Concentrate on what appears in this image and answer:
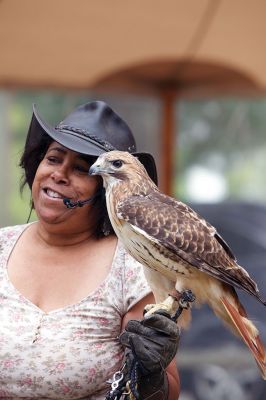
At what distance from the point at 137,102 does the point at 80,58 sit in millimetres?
822

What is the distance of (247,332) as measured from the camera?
9.01 ft

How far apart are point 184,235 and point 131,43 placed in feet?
11.3

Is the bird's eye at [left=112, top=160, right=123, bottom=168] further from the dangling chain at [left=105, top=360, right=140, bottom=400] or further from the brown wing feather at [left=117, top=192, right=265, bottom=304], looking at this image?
the dangling chain at [left=105, top=360, right=140, bottom=400]

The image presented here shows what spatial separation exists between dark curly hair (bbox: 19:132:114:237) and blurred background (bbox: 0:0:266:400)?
6.94 feet

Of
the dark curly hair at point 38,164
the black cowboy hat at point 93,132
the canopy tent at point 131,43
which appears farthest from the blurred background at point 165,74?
the black cowboy hat at point 93,132

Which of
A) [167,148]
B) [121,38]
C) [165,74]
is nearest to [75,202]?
[121,38]

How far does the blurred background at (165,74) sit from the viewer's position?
5.82 m

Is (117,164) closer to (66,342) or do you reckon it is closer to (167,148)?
(66,342)

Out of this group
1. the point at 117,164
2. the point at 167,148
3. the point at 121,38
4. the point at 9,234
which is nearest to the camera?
the point at 117,164

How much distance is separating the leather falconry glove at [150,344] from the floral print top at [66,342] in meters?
0.19

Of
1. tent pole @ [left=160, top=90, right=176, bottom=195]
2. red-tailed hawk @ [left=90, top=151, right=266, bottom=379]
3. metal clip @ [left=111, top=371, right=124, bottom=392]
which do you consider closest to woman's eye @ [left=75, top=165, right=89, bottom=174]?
red-tailed hawk @ [left=90, top=151, right=266, bottom=379]

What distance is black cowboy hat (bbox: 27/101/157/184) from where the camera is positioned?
3.03 meters

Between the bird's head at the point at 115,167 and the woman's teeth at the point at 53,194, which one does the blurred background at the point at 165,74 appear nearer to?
the woman's teeth at the point at 53,194

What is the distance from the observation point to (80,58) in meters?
6.14
